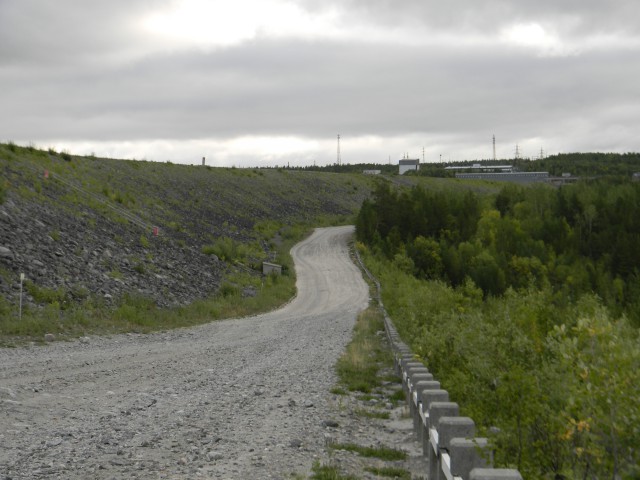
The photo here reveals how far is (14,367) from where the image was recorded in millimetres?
15352

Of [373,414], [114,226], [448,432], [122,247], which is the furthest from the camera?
[114,226]

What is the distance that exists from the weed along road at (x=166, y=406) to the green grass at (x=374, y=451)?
425mm

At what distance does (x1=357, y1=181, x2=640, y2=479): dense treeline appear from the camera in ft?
17.9

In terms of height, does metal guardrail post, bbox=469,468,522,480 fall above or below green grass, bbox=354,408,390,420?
above

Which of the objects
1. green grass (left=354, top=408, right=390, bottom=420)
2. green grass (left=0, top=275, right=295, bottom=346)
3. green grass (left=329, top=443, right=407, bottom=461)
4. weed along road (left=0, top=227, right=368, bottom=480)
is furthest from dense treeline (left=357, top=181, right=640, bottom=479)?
green grass (left=0, top=275, right=295, bottom=346)

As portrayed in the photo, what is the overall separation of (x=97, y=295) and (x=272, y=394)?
583 inches

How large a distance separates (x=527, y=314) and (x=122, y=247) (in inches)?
873

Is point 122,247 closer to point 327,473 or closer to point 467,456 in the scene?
point 327,473

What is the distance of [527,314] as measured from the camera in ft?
60.2

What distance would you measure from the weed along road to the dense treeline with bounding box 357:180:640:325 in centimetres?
4745

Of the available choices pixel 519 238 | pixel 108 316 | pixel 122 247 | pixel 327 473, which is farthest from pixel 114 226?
pixel 519 238

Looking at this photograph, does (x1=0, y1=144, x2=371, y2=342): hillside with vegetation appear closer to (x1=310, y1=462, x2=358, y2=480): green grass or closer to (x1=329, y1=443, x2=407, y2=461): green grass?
(x1=329, y1=443, x2=407, y2=461): green grass

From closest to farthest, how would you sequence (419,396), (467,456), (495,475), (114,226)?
1. (495,475)
2. (467,456)
3. (419,396)
4. (114,226)

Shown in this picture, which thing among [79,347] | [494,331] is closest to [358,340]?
[79,347]
